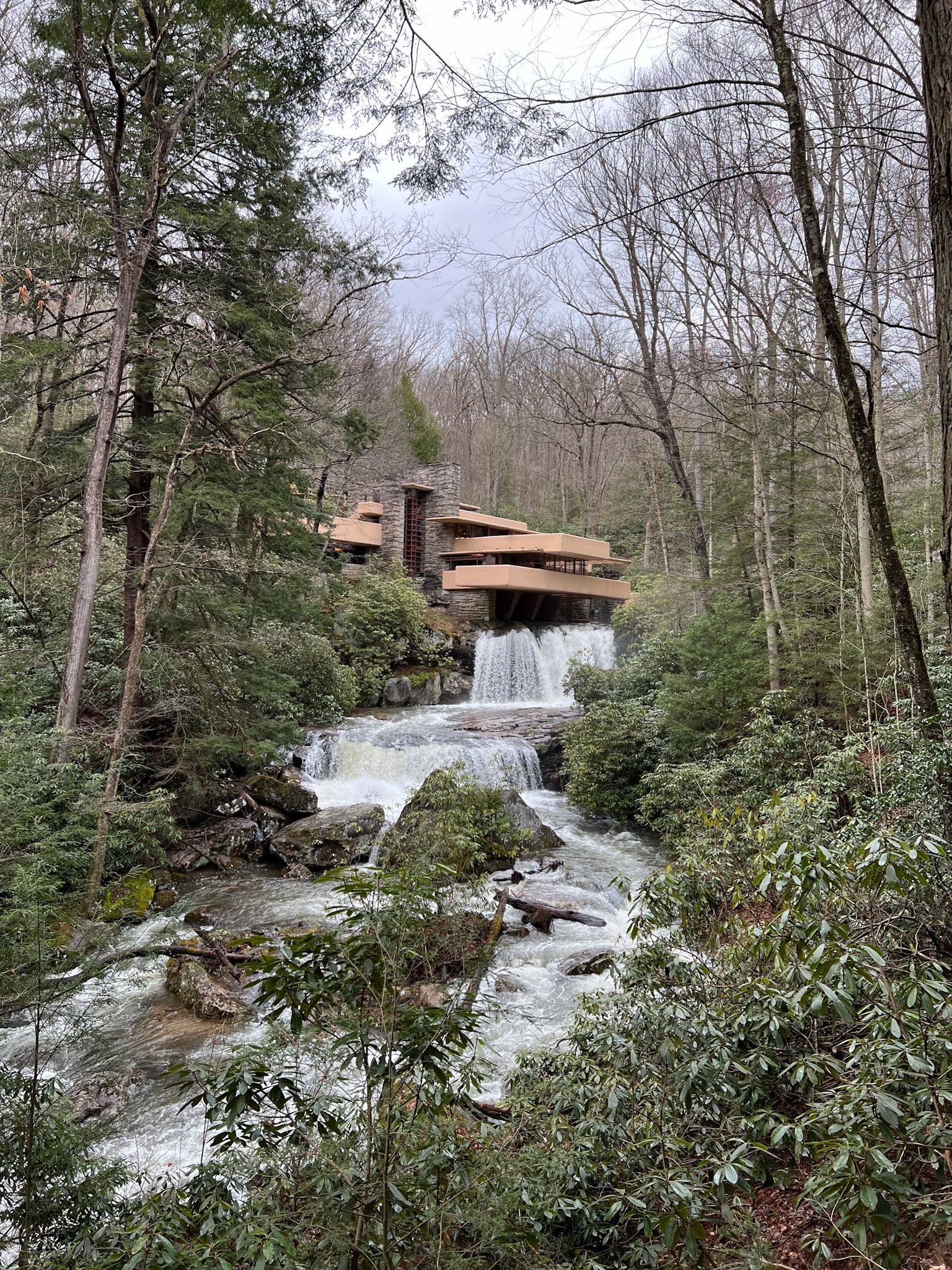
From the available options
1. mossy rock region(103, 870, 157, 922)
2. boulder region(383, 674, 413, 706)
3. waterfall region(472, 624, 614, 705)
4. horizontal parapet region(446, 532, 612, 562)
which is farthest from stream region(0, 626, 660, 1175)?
horizontal parapet region(446, 532, 612, 562)

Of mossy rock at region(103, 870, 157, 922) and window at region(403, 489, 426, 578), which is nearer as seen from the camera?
mossy rock at region(103, 870, 157, 922)

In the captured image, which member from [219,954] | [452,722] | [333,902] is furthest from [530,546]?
[219,954]

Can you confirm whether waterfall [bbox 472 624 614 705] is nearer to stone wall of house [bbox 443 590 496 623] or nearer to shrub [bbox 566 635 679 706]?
stone wall of house [bbox 443 590 496 623]

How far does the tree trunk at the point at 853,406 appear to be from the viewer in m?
3.82

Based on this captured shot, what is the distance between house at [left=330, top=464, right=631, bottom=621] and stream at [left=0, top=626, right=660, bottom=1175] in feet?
16.9

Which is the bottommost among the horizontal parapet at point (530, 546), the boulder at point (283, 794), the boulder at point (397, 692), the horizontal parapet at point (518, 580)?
the boulder at point (283, 794)

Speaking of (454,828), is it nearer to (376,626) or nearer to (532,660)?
(376,626)

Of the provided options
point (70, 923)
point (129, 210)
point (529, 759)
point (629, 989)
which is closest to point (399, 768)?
point (529, 759)

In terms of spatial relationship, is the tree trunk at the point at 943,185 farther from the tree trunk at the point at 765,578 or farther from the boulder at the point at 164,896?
the boulder at the point at 164,896

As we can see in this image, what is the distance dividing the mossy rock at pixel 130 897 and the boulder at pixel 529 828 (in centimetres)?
406

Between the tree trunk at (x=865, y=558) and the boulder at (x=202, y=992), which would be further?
the tree trunk at (x=865, y=558)

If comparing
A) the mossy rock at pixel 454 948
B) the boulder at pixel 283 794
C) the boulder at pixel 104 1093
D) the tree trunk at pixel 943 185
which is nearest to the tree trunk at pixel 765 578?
the mossy rock at pixel 454 948

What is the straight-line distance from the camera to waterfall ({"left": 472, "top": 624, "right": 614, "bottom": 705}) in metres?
19.2

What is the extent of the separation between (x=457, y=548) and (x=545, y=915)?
16.3 metres
